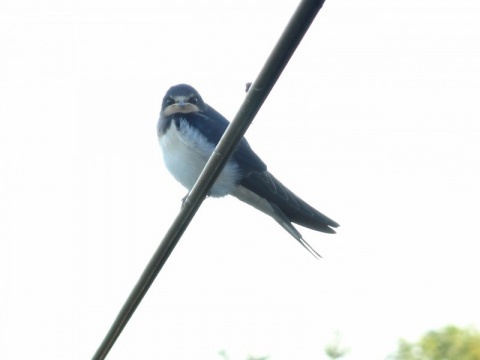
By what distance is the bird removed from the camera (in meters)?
4.60

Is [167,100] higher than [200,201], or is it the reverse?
[167,100]

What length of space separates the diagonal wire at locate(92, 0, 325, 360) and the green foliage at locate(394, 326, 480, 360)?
7113 mm

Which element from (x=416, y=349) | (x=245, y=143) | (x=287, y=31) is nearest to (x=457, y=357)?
(x=416, y=349)

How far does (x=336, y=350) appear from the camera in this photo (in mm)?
7023

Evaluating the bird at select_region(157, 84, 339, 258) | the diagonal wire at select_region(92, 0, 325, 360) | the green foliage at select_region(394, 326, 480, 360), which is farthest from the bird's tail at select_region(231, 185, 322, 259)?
the green foliage at select_region(394, 326, 480, 360)

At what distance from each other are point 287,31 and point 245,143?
321 cm

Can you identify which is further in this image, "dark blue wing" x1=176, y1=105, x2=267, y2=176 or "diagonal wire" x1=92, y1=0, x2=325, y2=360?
"dark blue wing" x1=176, y1=105, x2=267, y2=176

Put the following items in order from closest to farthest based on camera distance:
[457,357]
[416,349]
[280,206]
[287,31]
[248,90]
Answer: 1. [287,31]
2. [248,90]
3. [280,206]
4. [457,357]
5. [416,349]

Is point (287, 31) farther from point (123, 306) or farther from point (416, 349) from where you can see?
point (416, 349)

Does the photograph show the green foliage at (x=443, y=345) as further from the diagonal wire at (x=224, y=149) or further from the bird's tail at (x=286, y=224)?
the diagonal wire at (x=224, y=149)

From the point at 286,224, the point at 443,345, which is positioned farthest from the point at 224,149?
the point at 443,345

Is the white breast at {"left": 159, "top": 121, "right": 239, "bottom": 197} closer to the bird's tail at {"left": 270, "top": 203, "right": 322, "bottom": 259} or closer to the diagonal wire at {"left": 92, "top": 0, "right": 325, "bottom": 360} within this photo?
the bird's tail at {"left": 270, "top": 203, "right": 322, "bottom": 259}

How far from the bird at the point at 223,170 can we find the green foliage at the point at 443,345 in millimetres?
4928

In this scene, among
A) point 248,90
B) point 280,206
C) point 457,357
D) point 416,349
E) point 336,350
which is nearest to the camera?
point 248,90
